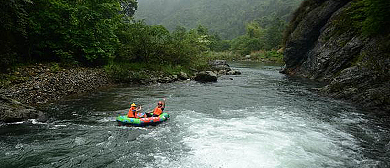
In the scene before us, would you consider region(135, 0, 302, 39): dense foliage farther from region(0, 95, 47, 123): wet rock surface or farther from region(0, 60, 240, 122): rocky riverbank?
region(0, 95, 47, 123): wet rock surface

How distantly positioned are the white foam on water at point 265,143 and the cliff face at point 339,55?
4738 millimetres

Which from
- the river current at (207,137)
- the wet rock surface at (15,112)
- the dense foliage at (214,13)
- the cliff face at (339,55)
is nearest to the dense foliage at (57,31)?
the wet rock surface at (15,112)

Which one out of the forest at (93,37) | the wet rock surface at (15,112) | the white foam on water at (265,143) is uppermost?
the forest at (93,37)

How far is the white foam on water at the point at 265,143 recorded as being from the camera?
6984 mm

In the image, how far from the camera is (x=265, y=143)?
8297 millimetres

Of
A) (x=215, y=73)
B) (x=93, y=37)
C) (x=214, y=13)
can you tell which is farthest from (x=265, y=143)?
(x=214, y=13)

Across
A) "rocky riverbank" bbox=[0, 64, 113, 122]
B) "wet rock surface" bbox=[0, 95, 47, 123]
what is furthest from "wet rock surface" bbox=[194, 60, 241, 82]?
"wet rock surface" bbox=[0, 95, 47, 123]

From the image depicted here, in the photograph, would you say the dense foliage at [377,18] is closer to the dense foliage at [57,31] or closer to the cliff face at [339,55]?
the cliff face at [339,55]

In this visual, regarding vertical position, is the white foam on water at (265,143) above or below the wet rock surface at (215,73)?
below

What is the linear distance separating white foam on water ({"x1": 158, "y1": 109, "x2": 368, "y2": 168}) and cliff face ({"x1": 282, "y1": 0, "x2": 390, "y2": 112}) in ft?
15.5

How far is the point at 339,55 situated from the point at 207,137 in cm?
1728

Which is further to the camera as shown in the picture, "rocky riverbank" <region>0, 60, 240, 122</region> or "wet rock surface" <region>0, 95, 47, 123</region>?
"rocky riverbank" <region>0, 60, 240, 122</region>

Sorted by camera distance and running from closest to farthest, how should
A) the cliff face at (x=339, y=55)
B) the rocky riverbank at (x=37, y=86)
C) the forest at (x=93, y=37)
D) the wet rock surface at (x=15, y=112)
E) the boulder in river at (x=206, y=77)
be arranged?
the wet rock surface at (x=15, y=112) → the rocky riverbank at (x=37, y=86) → the cliff face at (x=339, y=55) → the forest at (x=93, y=37) → the boulder in river at (x=206, y=77)

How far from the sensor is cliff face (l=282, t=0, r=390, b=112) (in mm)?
12680
